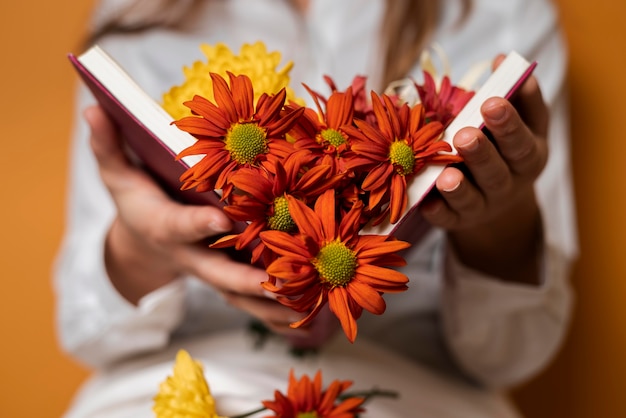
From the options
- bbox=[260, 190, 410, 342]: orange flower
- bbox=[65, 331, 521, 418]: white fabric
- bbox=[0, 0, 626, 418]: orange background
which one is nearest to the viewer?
bbox=[260, 190, 410, 342]: orange flower

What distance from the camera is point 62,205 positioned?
3.47 feet

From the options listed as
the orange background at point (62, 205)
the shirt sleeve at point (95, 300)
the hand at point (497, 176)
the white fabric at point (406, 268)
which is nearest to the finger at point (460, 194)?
the hand at point (497, 176)

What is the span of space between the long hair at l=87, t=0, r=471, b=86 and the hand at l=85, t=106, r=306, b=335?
28 cm

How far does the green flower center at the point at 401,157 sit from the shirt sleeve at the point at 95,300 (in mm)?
366

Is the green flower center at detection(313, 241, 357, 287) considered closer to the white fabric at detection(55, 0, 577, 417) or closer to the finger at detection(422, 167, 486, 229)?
the finger at detection(422, 167, 486, 229)

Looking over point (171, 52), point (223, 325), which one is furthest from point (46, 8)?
point (223, 325)

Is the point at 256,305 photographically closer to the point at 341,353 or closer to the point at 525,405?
the point at 341,353

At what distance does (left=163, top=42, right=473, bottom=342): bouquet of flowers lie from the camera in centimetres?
29

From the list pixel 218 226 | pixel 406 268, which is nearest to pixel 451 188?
pixel 218 226

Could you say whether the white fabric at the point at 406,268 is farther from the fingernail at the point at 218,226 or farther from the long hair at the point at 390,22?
the fingernail at the point at 218,226

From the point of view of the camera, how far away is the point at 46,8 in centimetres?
108

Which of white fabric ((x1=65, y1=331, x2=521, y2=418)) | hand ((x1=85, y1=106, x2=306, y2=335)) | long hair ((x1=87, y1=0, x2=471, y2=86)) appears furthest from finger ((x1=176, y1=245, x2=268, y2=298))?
long hair ((x1=87, y1=0, x2=471, y2=86))

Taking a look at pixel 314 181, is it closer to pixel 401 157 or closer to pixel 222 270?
pixel 401 157

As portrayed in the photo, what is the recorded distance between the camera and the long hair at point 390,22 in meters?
0.70
